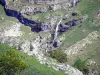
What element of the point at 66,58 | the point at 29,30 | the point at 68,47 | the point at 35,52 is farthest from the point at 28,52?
the point at 29,30

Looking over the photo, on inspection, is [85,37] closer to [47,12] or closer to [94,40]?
[94,40]

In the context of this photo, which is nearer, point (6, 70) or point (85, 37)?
point (6, 70)

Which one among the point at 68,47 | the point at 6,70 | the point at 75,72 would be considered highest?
the point at 6,70

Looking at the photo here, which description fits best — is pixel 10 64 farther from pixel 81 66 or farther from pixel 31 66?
pixel 81 66

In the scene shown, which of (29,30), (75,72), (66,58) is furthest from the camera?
(29,30)

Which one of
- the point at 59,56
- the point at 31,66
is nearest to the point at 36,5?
the point at 59,56

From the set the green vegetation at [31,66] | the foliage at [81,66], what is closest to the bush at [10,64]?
the green vegetation at [31,66]

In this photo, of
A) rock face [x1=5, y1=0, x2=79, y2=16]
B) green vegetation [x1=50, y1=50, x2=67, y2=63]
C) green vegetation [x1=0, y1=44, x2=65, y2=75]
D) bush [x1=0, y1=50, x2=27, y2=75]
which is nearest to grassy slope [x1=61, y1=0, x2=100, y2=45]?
rock face [x1=5, y1=0, x2=79, y2=16]

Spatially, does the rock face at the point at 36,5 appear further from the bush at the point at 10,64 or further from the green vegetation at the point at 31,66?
the bush at the point at 10,64
